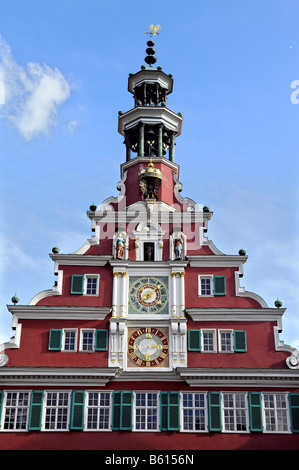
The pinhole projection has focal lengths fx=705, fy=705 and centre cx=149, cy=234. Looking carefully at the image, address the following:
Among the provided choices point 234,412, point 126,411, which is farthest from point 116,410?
point 234,412

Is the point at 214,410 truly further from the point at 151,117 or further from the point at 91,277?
the point at 151,117

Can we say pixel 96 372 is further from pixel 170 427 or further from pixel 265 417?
pixel 265 417

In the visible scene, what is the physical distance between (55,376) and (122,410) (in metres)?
3.28

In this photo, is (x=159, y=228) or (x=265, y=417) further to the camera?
(x=159, y=228)

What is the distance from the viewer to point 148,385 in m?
30.9

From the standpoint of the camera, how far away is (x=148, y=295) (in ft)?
108

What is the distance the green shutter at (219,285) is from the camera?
32969 millimetres

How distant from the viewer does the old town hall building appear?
98.5ft

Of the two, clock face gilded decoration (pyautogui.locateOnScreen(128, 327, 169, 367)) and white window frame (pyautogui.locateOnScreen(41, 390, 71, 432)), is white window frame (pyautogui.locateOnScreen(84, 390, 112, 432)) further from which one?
clock face gilded decoration (pyautogui.locateOnScreen(128, 327, 169, 367))

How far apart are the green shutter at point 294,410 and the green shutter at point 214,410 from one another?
3.11 metres

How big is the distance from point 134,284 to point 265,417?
8.43 m

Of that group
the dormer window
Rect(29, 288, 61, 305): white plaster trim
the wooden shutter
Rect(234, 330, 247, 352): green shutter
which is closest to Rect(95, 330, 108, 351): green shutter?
Rect(29, 288, 61, 305): white plaster trim
